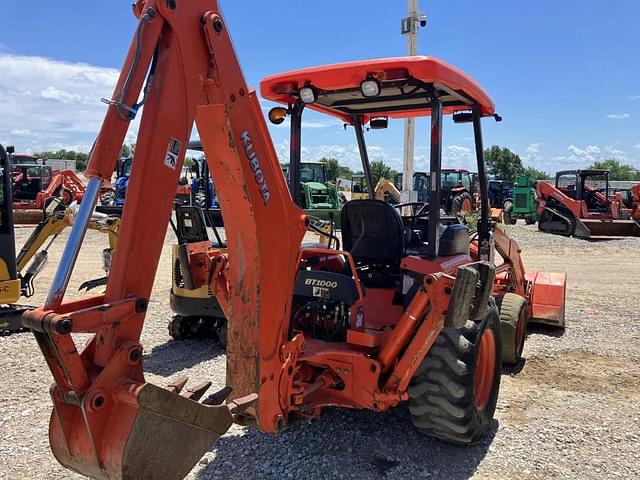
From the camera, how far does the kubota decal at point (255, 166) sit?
Result: 111 inches

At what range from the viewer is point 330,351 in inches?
137

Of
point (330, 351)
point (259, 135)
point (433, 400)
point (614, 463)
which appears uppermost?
point (259, 135)

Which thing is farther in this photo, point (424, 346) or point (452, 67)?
point (452, 67)

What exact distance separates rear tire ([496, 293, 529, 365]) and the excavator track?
13.2 m

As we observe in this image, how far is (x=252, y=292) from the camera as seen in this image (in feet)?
10.0

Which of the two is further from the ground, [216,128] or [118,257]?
[216,128]

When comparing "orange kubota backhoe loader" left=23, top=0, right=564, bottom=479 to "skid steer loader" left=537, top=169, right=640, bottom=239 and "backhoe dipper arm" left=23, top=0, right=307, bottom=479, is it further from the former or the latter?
"skid steer loader" left=537, top=169, right=640, bottom=239

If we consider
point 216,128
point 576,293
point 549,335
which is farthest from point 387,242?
point 576,293

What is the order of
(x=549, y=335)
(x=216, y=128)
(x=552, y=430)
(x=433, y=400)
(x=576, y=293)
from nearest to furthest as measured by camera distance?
(x=216, y=128) < (x=433, y=400) < (x=552, y=430) < (x=549, y=335) < (x=576, y=293)

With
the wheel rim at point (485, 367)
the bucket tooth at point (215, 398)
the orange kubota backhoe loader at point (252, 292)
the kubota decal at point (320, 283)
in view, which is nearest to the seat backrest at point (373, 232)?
the orange kubota backhoe loader at point (252, 292)

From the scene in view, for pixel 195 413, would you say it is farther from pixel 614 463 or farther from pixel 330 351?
pixel 614 463

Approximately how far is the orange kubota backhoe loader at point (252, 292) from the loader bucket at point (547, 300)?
282cm

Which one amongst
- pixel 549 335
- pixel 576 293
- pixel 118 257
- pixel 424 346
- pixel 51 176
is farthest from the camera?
pixel 51 176

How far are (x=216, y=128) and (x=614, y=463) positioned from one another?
3.30m
